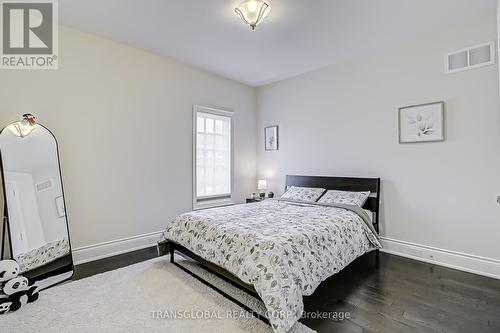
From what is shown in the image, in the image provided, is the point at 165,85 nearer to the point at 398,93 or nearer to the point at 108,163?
the point at 108,163

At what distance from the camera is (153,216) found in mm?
3873

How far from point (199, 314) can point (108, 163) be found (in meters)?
2.38

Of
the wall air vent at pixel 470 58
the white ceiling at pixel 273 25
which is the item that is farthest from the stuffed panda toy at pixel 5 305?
the wall air vent at pixel 470 58

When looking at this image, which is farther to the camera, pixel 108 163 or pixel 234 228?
pixel 108 163

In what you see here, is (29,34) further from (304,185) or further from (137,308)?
(304,185)

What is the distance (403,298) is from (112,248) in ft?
11.4

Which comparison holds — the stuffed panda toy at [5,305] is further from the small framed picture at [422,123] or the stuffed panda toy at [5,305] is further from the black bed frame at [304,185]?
the small framed picture at [422,123]

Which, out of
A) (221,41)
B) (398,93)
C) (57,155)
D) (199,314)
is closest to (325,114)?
(398,93)

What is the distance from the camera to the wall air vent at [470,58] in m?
2.82

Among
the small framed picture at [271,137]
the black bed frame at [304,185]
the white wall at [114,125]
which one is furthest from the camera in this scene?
the small framed picture at [271,137]

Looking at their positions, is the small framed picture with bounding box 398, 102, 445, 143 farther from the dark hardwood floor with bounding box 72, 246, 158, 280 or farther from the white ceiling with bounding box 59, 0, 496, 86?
the dark hardwood floor with bounding box 72, 246, 158, 280

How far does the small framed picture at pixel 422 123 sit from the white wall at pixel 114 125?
318cm

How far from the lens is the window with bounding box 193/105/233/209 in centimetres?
451

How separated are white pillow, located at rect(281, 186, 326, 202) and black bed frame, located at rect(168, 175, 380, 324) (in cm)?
17
